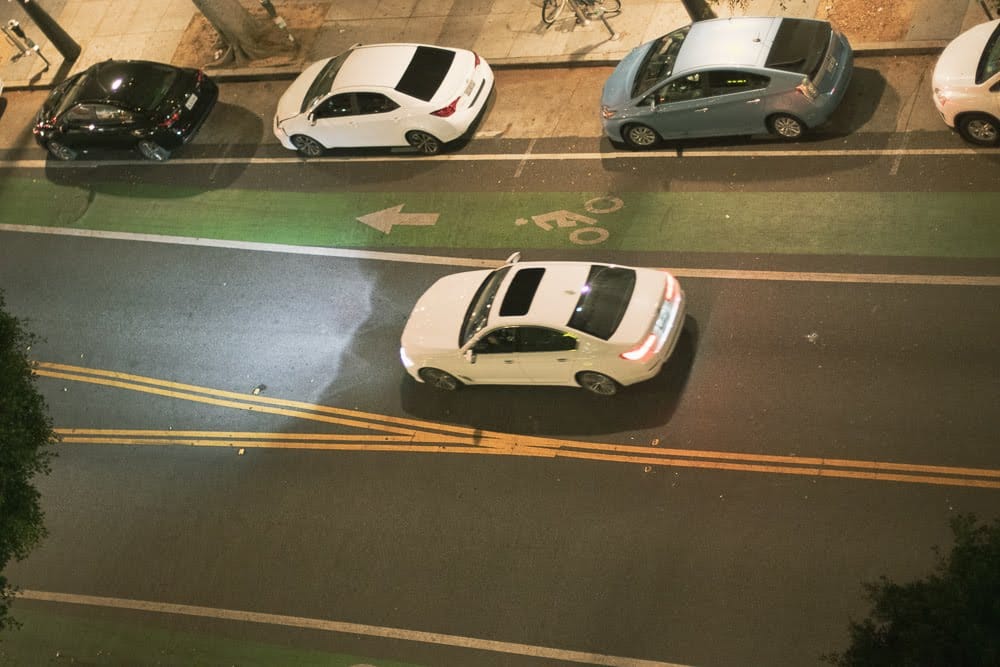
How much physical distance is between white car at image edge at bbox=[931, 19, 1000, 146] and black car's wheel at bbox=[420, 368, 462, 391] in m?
7.91

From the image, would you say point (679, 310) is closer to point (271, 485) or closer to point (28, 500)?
point (271, 485)

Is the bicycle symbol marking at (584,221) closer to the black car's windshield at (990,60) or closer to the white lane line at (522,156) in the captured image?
the white lane line at (522,156)

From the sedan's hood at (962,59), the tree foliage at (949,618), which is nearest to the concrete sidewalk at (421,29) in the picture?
the sedan's hood at (962,59)

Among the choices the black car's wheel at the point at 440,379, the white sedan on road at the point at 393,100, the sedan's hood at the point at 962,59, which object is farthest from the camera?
the white sedan on road at the point at 393,100

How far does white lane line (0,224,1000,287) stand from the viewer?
13.1 meters

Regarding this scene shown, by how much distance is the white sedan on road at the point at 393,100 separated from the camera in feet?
55.2

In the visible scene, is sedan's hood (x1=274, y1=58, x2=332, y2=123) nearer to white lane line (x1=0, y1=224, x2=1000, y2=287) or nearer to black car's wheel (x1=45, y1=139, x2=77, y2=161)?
white lane line (x1=0, y1=224, x2=1000, y2=287)

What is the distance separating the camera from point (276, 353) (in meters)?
15.6

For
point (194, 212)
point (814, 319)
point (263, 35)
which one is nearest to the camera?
point (814, 319)

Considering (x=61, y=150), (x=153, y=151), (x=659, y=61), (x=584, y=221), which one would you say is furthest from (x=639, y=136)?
(x=61, y=150)

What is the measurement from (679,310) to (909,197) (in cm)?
398

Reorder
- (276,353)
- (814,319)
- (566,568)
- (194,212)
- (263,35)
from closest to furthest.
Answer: (566,568), (814,319), (276,353), (194,212), (263,35)

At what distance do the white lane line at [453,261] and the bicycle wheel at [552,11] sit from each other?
18.7 feet

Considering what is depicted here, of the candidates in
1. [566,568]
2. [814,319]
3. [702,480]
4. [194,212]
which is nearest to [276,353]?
[194,212]
